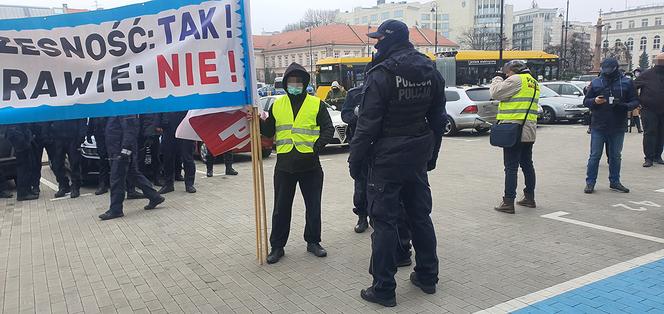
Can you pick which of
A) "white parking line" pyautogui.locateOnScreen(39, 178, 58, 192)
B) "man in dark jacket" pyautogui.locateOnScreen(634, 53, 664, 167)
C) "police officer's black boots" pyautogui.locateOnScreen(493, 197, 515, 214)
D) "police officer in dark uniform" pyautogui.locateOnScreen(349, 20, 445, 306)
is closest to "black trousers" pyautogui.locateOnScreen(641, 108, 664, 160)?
"man in dark jacket" pyautogui.locateOnScreen(634, 53, 664, 167)

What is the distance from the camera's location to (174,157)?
349 inches

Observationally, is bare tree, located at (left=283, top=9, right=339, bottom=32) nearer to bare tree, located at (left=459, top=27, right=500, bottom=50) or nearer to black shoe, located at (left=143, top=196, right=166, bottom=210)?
bare tree, located at (left=459, top=27, right=500, bottom=50)

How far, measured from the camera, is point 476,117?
15.5 m

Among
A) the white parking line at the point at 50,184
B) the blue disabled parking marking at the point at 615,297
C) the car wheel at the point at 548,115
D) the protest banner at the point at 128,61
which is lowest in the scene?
the white parking line at the point at 50,184

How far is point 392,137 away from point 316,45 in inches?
3550

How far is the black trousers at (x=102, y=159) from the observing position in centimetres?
837

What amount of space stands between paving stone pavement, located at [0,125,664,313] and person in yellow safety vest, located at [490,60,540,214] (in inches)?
17.9

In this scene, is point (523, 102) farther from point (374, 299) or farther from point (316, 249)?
point (374, 299)

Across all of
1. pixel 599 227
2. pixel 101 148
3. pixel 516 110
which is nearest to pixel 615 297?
pixel 599 227

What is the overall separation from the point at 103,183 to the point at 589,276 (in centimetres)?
757

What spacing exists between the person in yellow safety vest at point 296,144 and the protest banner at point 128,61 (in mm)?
423

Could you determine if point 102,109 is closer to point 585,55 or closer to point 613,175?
point 613,175

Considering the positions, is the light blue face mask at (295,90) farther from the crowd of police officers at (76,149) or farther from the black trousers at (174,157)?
the black trousers at (174,157)

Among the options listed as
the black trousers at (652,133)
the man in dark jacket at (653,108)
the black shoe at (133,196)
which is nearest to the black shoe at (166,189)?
the black shoe at (133,196)
